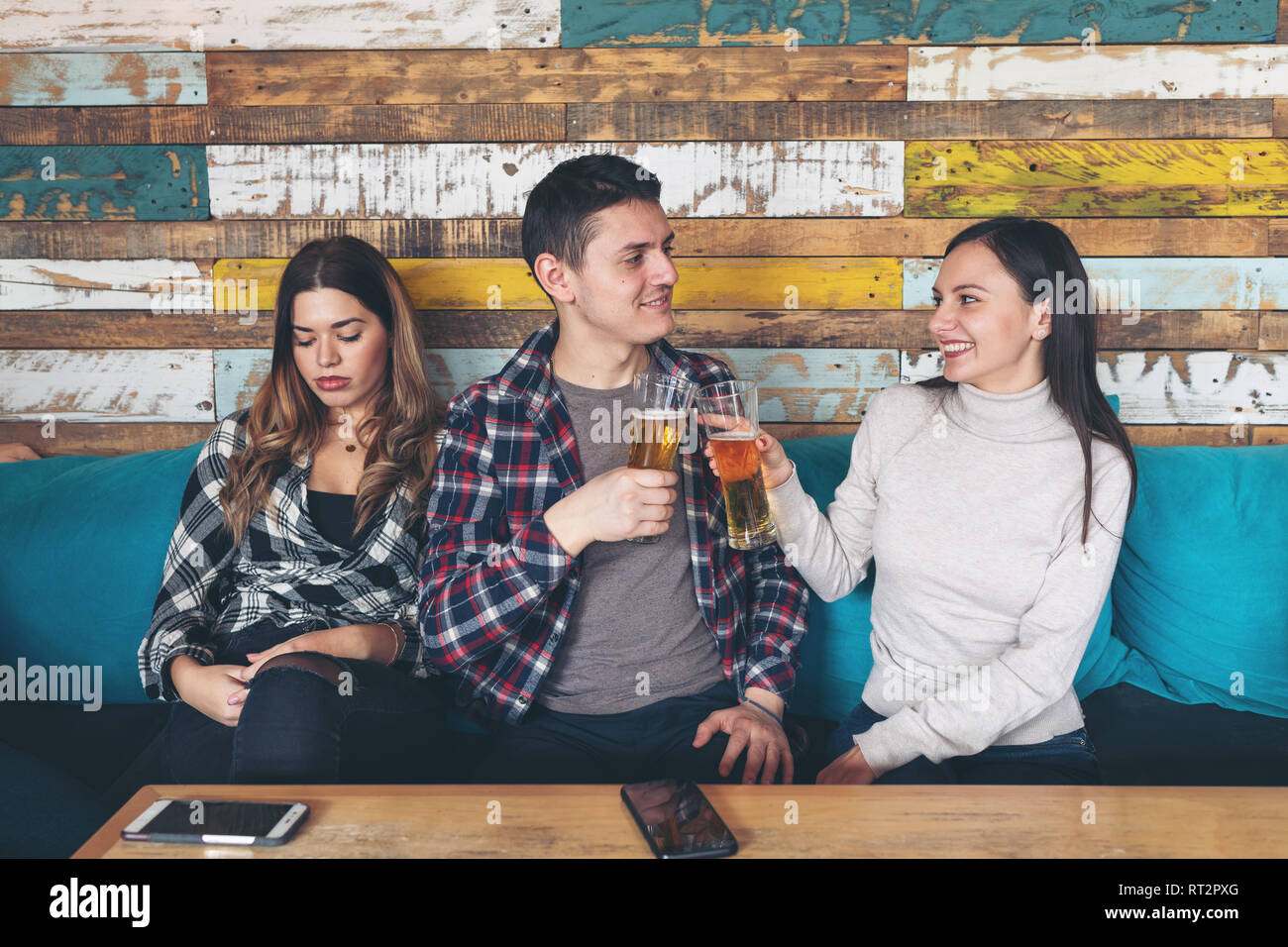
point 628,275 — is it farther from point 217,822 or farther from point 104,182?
point 104,182

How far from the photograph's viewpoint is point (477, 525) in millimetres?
1728

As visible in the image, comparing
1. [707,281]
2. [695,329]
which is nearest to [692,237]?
[707,281]

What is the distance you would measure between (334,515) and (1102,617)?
160 centimetres

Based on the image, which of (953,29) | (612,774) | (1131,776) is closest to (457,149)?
(953,29)

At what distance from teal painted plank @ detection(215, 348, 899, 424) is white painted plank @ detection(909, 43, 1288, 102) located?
25.6 inches

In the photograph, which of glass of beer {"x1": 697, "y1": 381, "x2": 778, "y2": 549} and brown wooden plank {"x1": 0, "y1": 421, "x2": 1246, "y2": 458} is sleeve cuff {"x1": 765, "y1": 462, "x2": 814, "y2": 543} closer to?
glass of beer {"x1": 697, "y1": 381, "x2": 778, "y2": 549}

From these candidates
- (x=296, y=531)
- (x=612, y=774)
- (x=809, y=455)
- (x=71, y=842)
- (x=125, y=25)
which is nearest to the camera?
(x=71, y=842)

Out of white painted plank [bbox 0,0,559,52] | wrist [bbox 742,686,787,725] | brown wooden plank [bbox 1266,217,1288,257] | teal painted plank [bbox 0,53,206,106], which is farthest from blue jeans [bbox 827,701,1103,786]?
teal painted plank [bbox 0,53,206,106]

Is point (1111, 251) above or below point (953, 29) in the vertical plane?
below

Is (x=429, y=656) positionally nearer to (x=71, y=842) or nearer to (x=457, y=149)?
(x=71, y=842)

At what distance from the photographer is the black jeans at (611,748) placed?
1.62 meters

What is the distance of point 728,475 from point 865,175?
1.07m

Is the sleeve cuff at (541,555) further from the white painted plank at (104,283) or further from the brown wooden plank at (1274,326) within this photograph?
the brown wooden plank at (1274,326)

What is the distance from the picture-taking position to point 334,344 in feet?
6.29
